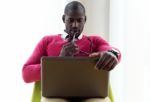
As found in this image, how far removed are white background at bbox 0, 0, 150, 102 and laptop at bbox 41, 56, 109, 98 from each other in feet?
2.48

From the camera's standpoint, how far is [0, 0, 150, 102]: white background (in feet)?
6.67

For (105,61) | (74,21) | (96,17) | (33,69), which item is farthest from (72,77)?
(96,17)

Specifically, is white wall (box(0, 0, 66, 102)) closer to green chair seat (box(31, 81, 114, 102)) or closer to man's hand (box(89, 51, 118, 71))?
green chair seat (box(31, 81, 114, 102))

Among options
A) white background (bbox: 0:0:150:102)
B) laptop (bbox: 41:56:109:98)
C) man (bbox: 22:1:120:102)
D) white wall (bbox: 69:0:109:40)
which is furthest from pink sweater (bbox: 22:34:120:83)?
white wall (bbox: 69:0:109:40)

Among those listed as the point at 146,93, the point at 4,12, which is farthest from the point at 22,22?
the point at 146,93

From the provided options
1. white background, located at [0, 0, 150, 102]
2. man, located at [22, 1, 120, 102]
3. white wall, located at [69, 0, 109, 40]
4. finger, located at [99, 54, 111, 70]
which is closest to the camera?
finger, located at [99, 54, 111, 70]

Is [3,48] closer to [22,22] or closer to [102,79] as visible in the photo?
[22,22]

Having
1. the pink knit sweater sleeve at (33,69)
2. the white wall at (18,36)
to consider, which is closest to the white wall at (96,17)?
the white wall at (18,36)

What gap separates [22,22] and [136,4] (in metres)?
0.80

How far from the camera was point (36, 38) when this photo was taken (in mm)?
2162

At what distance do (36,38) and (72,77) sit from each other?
0.95 meters

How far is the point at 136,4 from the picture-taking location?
200cm

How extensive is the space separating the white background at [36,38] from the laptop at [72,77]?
0.76 meters

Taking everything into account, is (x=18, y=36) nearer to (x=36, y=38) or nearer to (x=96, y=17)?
(x=36, y=38)
